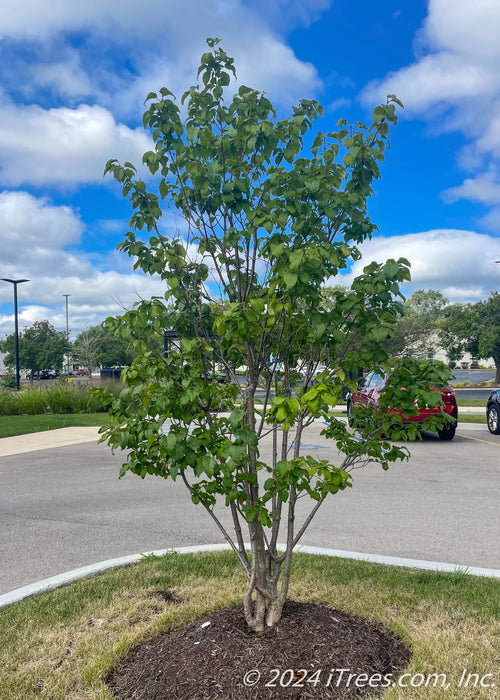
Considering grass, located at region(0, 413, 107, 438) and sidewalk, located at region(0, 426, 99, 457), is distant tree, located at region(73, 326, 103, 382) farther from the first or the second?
sidewalk, located at region(0, 426, 99, 457)

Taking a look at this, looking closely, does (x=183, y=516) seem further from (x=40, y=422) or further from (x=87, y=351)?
(x=87, y=351)

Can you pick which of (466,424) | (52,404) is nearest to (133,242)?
(466,424)

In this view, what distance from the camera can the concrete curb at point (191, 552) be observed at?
4.18 metres

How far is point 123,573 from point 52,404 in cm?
1691

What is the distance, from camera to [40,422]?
661 inches

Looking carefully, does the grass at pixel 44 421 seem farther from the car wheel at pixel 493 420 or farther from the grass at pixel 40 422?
the car wheel at pixel 493 420

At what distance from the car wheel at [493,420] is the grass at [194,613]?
33.5 feet

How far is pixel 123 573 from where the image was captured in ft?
14.5

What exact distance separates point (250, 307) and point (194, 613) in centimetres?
219

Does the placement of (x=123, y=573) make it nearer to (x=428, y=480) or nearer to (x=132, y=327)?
(x=132, y=327)

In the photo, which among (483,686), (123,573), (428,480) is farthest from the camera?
(428,480)

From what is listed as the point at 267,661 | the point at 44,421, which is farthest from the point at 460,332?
the point at 267,661

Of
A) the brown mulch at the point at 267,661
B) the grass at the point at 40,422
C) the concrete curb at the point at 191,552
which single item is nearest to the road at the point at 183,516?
the concrete curb at the point at 191,552

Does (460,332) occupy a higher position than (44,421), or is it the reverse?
(460,332)
